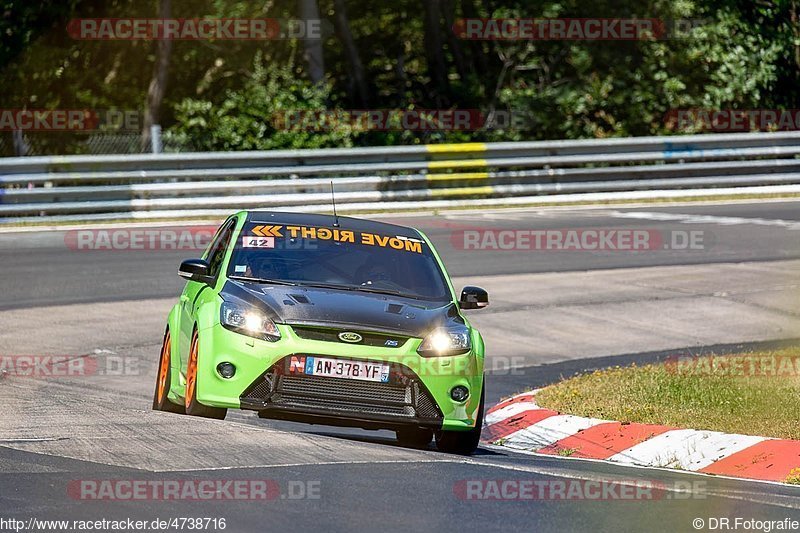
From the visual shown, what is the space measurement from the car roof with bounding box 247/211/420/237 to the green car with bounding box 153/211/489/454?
258 millimetres

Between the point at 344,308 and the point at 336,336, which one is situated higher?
the point at 344,308

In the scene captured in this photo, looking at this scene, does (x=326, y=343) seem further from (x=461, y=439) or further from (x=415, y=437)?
(x=415, y=437)

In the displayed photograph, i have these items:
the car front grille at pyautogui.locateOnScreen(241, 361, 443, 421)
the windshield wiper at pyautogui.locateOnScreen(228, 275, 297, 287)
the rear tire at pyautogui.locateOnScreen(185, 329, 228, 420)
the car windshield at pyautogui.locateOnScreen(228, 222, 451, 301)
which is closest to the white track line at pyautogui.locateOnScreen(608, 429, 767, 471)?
the car windshield at pyautogui.locateOnScreen(228, 222, 451, 301)

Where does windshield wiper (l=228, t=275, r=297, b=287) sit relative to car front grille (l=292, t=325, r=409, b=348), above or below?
above

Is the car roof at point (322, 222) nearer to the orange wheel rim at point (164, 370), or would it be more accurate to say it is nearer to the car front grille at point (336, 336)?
the orange wheel rim at point (164, 370)

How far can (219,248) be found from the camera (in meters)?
10.4

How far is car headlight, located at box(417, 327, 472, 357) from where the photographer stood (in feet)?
29.4

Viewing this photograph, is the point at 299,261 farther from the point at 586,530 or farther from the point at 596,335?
the point at 596,335

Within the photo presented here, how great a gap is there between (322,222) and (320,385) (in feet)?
6.36

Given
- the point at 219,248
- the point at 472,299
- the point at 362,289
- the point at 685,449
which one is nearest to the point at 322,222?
the point at 219,248

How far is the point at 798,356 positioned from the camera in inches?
516

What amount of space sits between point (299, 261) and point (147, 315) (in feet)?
18.6

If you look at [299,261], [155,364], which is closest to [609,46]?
[155,364]

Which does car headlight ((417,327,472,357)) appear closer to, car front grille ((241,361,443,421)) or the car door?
car front grille ((241,361,443,421))
